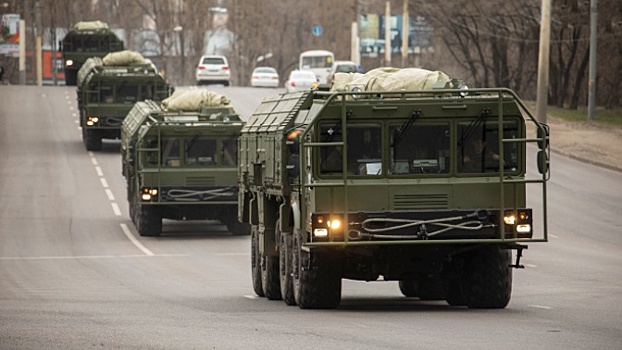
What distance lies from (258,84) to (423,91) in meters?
71.7

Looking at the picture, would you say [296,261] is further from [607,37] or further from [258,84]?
[258,84]

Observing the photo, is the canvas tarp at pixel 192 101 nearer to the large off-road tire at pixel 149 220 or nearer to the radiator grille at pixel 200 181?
the radiator grille at pixel 200 181

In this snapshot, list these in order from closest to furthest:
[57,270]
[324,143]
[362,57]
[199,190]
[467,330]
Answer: [467,330], [324,143], [57,270], [199,190], [362,57]

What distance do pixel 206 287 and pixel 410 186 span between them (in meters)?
6.86

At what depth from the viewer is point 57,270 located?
26.4 metres

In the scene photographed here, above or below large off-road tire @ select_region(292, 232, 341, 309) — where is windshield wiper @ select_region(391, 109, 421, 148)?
above

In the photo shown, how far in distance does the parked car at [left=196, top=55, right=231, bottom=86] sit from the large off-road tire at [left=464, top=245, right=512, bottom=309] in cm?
6847

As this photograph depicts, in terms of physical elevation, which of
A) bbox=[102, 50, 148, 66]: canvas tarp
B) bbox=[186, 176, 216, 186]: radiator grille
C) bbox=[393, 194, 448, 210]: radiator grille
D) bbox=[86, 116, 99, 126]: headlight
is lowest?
bbox=[186, 176, 216, 186]: radiator grille

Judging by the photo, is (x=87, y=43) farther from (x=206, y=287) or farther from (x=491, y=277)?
(x=491, y=277)

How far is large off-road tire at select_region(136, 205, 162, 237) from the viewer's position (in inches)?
1355

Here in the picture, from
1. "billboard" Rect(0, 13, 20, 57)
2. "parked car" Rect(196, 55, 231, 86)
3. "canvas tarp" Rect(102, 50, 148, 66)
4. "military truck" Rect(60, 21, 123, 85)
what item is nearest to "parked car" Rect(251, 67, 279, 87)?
"parked car" Rect(196, 55, 231, 86)

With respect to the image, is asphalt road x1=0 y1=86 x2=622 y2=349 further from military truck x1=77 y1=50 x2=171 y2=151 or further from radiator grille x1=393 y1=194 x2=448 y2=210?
military truck x1=77 y1=50 x2=171 y2=151

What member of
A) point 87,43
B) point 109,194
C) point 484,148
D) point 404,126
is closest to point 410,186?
point 404,126

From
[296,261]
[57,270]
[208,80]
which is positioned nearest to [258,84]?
[208,80]
